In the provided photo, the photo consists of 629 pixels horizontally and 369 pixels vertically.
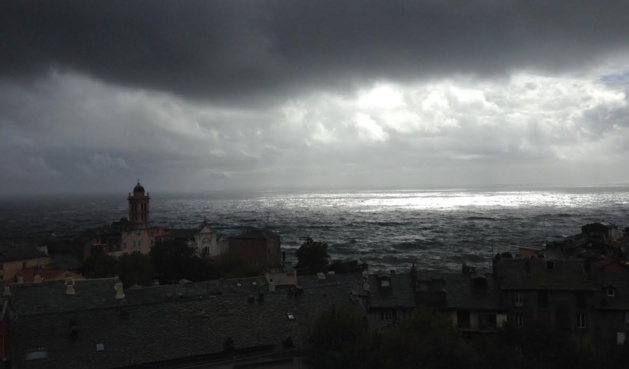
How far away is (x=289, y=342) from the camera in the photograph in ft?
93.8

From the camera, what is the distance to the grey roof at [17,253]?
7225cm

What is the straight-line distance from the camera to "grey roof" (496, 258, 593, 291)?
131ft

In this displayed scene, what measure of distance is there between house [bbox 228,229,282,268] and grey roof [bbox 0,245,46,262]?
3240 centimetres

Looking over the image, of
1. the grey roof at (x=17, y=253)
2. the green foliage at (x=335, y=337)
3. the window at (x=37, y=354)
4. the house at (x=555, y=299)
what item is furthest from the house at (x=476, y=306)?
the grey roof at (x=17, y=253)

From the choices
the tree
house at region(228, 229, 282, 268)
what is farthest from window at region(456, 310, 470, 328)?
house at region(228, 229, 282, 268)

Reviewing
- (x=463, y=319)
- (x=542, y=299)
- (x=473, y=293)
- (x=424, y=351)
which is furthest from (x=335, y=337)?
(x=542, y=299)

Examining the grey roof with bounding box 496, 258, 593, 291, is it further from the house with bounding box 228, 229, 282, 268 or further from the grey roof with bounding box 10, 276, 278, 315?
the house with bounding box 228, 229, 282, 268

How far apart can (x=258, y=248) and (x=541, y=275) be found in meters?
63.8

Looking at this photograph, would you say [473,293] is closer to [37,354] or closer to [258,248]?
[37,354]

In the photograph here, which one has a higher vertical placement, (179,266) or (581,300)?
(581,300)

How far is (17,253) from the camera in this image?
244ft

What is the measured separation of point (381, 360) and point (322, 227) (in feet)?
533

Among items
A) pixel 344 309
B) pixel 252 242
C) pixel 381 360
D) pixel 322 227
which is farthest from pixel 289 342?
pixel 322 227

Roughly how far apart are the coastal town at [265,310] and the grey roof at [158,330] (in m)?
0.05
